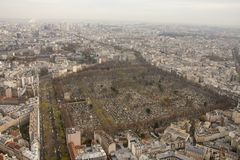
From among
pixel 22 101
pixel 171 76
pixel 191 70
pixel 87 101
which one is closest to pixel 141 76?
pixel 171 76

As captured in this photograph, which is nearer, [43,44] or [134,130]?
[134,130]

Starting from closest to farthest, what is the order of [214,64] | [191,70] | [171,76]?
[171,76] → [191,70] → [214,64]

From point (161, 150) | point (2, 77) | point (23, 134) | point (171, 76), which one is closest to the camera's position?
point (161, 150)

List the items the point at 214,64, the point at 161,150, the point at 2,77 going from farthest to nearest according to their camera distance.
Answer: the point at 214,64 → the point at 2,77 → the point at 161,150

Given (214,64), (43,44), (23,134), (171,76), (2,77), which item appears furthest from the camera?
(43,44)

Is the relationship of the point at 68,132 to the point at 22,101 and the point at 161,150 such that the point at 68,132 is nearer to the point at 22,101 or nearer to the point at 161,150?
the point at 161,150

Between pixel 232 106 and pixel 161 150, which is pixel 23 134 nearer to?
pixel 161 150

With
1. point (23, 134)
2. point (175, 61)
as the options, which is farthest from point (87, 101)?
point (175, 61)

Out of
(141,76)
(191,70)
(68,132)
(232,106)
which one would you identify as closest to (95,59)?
(141,76)

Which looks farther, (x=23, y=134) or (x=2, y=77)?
(x=2, y=77)
